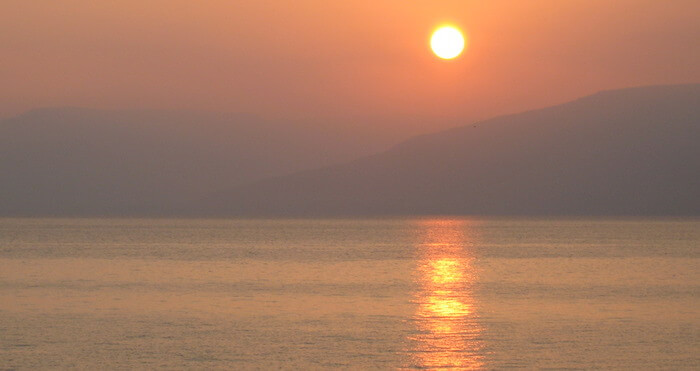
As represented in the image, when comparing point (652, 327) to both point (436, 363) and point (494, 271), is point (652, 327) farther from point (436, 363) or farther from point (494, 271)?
point (494, 271)

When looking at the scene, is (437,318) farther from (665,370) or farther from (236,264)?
(236,264)

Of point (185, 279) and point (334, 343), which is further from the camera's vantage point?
point (185, 279)

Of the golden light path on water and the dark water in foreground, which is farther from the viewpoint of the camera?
the dark water in foreground

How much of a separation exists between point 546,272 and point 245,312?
3001cm

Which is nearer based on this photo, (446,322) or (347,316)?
(446,322)

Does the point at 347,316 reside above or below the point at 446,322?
above

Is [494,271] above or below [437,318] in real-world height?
above

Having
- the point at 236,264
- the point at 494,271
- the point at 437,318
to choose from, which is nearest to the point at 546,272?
the point at 494,271

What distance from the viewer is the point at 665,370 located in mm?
26641

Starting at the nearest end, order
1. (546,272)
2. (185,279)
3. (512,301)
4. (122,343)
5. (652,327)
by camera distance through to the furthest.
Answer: (122,343) → (652,327) → (512,301) → (185,279) → (546,272)

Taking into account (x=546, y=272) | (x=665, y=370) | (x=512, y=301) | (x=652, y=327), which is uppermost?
(x=546, y=272)

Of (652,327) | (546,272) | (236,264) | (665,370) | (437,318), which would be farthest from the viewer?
(236,264)

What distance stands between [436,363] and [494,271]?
40495 mm

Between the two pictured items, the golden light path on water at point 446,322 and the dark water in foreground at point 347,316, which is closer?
the golden light path on water at point 446,322
